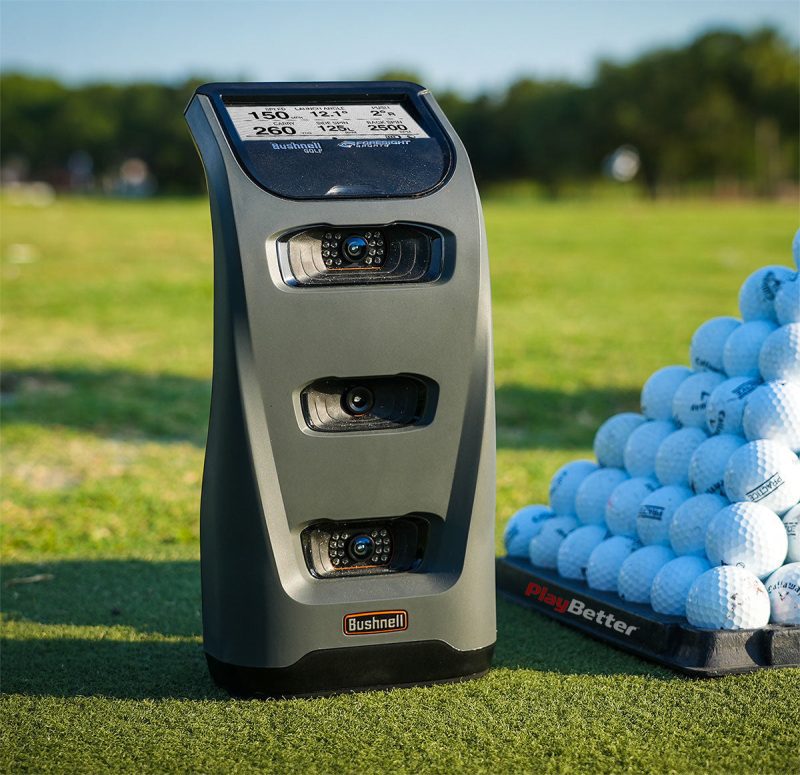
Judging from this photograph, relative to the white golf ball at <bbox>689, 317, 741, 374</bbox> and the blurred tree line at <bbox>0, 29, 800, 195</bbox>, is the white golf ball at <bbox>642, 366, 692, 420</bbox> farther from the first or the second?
the blurred tree line at <bbox>0, 29, 800, 195</bbox>

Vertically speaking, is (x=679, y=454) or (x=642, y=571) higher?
(x=679, y=454)

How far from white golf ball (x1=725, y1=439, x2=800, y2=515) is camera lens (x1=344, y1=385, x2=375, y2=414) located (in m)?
1.25

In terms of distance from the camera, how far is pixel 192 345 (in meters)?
13.0

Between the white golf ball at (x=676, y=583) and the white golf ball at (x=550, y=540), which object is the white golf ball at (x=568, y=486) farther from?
the white golf ball at (x=676, y=583)

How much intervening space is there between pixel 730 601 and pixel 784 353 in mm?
872

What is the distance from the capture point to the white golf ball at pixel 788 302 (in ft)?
12.4

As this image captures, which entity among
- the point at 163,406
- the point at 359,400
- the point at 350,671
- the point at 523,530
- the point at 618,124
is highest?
the point at 359,400

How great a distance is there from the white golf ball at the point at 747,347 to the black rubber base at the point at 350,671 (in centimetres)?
139

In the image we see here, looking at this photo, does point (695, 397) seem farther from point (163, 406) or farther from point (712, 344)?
point (163, 406)

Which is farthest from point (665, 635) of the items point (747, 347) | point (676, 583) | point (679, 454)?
point (747, 347)

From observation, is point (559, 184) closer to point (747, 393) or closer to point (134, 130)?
point (134, 130)

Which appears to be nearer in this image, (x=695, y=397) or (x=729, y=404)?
(x=729, y=404)

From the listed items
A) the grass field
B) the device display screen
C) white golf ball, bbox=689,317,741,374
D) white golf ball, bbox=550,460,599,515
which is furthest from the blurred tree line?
the device display screen

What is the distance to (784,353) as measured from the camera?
3.73 m
